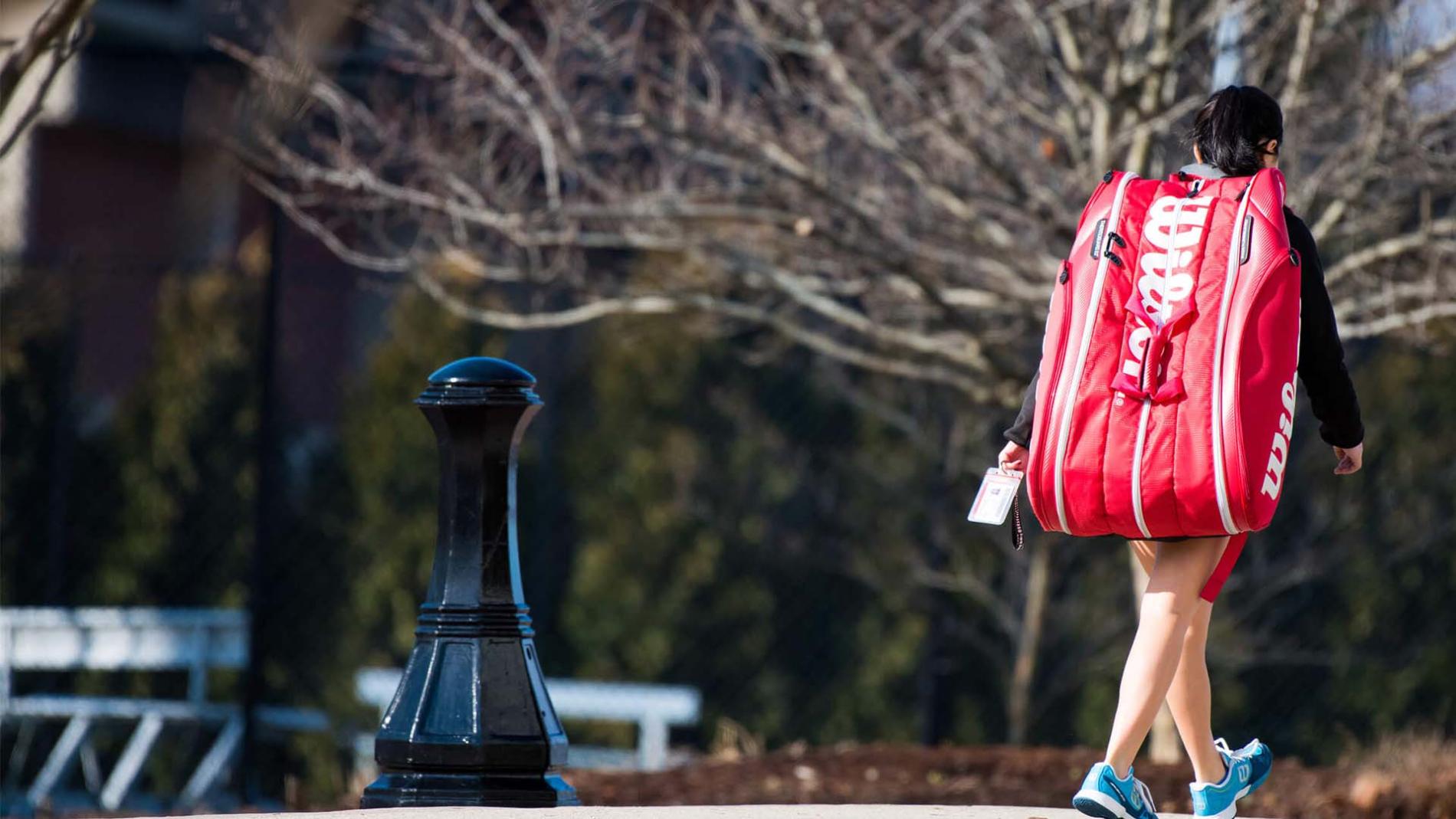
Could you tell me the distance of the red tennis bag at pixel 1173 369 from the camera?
3.40 m

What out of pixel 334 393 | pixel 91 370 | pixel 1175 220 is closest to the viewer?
pixel 1175 220

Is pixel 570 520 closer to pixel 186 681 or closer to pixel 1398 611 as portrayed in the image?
pixel 186 681

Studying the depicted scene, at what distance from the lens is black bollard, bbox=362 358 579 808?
4406 mm

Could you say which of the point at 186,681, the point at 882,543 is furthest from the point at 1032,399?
the point at 186,681

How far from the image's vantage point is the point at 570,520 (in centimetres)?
1033

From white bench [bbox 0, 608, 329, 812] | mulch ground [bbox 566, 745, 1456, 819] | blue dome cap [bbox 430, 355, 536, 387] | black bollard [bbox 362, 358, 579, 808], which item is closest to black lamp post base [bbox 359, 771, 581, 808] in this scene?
black bollard [bbox 362, 358, 579, 808]

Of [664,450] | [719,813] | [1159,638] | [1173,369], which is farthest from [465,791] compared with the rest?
[664,450]

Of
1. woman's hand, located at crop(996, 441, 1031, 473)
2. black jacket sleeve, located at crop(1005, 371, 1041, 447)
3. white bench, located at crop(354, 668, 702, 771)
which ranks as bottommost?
white bench, located at crop(354, 668, 702, 771)

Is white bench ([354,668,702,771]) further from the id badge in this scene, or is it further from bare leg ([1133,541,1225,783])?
the id badge

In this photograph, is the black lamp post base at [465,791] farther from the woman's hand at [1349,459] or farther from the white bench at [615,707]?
the white bench at [615,707]

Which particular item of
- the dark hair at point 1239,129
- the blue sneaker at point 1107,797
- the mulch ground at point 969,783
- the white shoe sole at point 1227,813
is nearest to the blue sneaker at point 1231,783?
the white shoe sole at point 1227,813

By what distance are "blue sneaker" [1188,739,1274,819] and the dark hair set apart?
1178 mm

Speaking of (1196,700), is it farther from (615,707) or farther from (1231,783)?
(615,707)

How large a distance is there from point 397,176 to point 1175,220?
18.9ft
